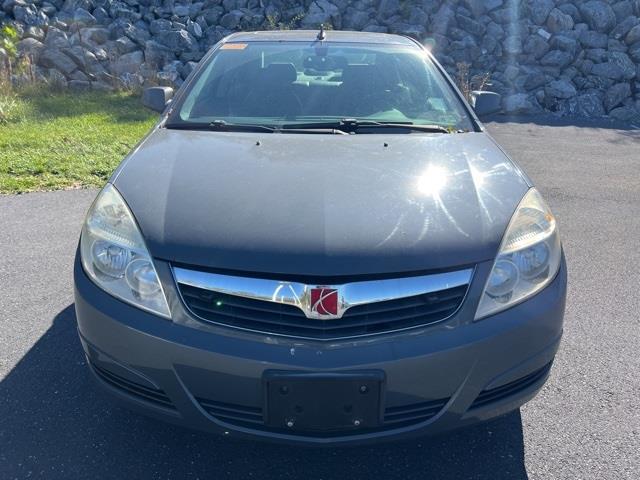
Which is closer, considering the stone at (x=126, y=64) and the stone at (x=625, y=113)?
the stone at (x=625, y=113)

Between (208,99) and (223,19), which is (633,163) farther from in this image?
(223,19)

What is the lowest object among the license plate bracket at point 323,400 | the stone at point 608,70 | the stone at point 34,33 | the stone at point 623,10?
the stone at point 608,70

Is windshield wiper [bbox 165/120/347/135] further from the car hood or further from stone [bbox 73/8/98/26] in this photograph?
stone [bbox 73/8/98/26]

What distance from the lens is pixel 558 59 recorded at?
11625mm

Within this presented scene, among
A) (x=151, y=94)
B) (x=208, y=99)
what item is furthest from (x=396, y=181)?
(x=151, y=94)

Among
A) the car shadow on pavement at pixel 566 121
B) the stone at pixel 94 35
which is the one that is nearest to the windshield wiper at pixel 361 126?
the car shadow on pavement at pixel 566 121

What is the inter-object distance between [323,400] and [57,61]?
10039 millimetres

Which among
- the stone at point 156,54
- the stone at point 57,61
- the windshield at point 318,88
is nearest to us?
the windshield at point 318,88

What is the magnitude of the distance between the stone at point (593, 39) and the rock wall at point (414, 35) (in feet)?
0.08

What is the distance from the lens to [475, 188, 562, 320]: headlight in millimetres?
2107

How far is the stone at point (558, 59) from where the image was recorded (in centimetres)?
1162

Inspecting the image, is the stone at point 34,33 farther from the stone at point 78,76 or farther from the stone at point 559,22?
the stone at point 559,22

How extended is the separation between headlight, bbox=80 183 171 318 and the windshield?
1005 millimetres

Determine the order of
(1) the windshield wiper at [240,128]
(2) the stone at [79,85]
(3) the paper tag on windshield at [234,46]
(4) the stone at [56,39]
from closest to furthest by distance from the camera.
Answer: (1) the windshield wiper at [240,128] < (3) the paper tag on windshield at [234,46] < (2) the stone at [79,85] < (4) the stone at [56,39]
